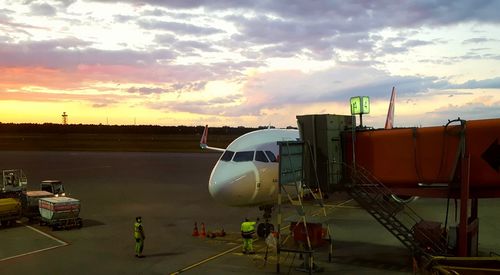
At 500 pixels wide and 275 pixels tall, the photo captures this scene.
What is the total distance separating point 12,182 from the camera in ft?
97.6

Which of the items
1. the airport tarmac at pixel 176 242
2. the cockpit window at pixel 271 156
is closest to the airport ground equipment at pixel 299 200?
the airport tarmac at pixel 176 242

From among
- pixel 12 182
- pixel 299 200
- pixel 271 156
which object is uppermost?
pixel 271 156

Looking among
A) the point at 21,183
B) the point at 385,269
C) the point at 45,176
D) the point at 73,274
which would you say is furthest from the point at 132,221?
the point at 45,176

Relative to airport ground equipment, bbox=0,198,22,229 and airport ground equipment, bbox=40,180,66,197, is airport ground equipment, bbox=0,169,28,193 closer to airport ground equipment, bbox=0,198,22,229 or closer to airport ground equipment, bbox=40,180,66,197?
airport ground equipment, bbox=40,180,66,197

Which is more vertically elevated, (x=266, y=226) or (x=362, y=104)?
(x=362, y=104)

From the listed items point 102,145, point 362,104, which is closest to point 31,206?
point 362,104

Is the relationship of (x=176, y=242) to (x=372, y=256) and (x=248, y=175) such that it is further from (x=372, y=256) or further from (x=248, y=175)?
(x=372, y=256)

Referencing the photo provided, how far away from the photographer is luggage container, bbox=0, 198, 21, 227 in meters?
25.4

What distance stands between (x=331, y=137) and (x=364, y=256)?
5.36 meters

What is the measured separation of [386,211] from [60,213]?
17473 millimetres

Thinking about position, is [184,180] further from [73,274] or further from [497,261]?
[497,261]

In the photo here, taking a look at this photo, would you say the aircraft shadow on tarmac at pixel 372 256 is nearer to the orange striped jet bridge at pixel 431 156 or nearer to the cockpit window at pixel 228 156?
the orange striped jet bridge at pixel 431 156

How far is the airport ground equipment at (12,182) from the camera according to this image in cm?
2872

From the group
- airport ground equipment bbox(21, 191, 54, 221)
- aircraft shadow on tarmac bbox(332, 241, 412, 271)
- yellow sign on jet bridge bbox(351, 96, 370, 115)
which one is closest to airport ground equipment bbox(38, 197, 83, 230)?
airport ground equipment bbox(21, 191, 54, 221)
